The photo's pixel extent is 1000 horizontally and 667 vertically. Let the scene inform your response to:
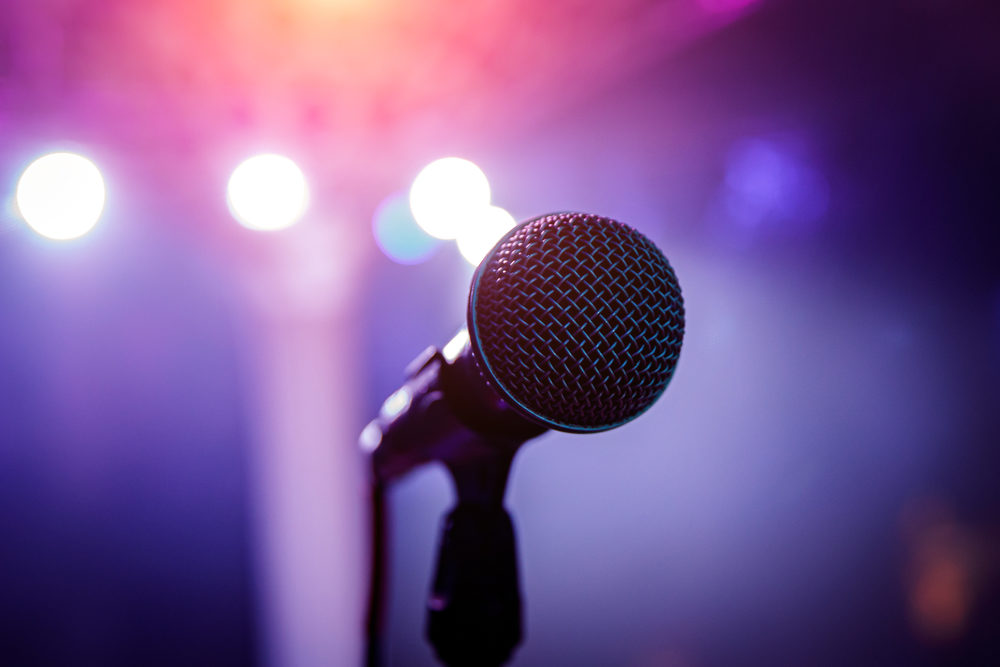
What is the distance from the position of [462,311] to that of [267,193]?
1.26m

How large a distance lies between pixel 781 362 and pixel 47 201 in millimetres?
3596

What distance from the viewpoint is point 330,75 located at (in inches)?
102

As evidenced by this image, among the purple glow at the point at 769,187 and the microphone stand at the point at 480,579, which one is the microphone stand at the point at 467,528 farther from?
the purple glow at the point at 769,187

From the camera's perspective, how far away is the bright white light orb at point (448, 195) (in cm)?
306

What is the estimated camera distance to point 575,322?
1.81ft

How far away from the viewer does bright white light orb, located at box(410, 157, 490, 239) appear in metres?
3.06

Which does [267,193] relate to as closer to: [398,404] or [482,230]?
[482,230]

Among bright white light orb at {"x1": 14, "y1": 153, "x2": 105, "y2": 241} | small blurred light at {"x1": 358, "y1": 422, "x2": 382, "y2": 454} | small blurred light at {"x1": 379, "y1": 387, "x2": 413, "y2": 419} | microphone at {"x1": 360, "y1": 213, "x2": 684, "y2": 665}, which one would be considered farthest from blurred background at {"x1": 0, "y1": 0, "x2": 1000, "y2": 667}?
microphone at {"x1": 360, "y1": 213, "x2": 684, "y2": 665}

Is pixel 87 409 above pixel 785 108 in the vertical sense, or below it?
below

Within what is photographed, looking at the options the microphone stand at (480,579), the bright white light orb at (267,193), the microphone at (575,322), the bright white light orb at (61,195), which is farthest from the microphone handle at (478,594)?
the bright white light orb at (61,195)

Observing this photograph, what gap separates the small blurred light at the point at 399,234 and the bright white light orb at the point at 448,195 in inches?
2.6

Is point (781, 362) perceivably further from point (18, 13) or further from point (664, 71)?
point (18, 13)

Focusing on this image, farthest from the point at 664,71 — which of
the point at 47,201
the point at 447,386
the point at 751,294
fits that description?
the point at 47,201

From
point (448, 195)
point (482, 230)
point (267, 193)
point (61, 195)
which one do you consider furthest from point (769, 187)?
point (61, 195)
